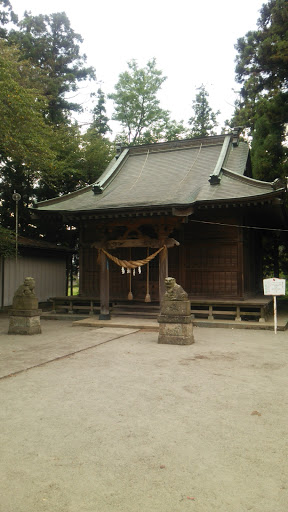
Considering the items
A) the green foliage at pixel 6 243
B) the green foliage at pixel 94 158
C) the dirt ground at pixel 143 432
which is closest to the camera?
the dirt ground at pixel 143 432

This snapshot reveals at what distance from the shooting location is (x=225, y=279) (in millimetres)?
12461

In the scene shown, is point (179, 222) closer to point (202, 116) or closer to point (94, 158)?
point (94, 158)

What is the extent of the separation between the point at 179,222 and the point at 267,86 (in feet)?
38.6

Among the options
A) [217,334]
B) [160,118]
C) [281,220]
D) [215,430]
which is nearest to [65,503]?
[215,430]

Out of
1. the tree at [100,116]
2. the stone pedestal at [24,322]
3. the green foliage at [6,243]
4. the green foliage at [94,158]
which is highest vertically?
the tree at [100,116]

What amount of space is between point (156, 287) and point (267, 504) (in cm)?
1105

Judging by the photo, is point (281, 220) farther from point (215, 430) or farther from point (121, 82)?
point (121, 82)

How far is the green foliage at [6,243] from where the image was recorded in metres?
13.8

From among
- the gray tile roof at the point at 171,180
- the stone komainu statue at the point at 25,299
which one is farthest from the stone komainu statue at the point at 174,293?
the stone komainu statue at the point at 25,299

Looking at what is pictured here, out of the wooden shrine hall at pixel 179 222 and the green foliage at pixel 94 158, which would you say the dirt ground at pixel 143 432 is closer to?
the wooden shrine hall at pixel 179 222

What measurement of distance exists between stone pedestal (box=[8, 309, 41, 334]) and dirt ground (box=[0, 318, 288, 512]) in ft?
7.72

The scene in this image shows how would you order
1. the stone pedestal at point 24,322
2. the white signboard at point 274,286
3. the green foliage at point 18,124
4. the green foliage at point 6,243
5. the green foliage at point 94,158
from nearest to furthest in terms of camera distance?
the stone pedestal at point 24,322, the white signboard at point 274,286, the green foliage at point 18,124, the green foliage at point 6,243, the green foliage at point 94,158

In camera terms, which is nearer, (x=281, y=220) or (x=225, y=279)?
(x=225, y=279)

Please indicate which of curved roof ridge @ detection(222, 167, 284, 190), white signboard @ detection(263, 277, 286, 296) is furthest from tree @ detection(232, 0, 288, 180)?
white signboard @ detection(263, 277, 286, 296)
